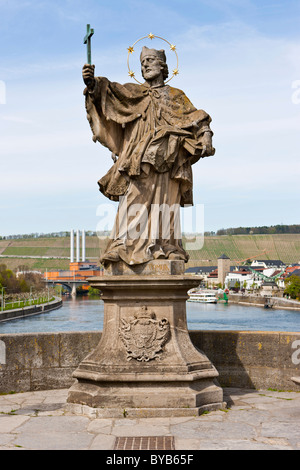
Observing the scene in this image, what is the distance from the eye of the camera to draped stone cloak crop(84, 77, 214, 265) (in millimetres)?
6746

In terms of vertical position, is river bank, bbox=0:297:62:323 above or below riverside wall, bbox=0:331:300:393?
below

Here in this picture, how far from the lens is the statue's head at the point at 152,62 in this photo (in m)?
7.05

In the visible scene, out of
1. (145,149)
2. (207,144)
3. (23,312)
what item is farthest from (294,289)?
(145,149)

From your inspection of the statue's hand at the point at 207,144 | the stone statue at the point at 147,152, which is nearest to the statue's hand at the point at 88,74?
the stone statue at the point at 147,152

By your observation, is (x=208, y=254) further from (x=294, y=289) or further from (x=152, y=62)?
(x=152, y=62)

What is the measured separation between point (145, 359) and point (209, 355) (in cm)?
165

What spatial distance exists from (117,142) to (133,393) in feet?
8.91

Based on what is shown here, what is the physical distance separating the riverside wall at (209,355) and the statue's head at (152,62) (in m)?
3.08

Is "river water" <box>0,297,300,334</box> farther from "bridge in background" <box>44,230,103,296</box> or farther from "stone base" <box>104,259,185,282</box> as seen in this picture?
"bridge in background" <box>44,230,103,296</box>

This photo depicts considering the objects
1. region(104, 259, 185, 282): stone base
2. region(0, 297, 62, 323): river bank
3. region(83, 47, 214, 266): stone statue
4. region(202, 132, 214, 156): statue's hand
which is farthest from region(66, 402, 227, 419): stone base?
region(0, 297, 62, 323): river bank

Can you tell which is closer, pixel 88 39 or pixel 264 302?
pixel 88 39

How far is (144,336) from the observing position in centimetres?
639
